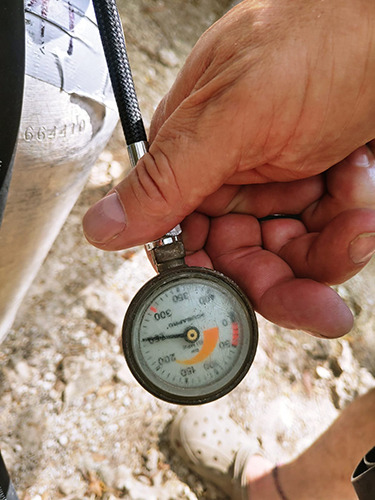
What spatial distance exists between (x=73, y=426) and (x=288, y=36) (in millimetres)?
1140

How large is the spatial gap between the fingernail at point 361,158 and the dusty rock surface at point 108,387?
813 mm

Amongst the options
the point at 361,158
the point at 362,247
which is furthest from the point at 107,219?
the point at 361,158

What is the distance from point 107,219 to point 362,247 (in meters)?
0.49

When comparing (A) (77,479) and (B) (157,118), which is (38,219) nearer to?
(B) (157,118)

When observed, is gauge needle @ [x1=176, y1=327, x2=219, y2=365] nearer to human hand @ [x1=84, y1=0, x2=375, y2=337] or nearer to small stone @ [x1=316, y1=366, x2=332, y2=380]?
human hand @ [x1=84, y1=0, x2=375, y2=337]

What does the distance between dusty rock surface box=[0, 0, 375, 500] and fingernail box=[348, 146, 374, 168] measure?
32.0 inches

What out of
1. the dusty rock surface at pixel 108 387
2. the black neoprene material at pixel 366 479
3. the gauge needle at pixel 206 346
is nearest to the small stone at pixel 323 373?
the dusty rock surface at pixel 108 387

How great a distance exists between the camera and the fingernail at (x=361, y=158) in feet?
3.62

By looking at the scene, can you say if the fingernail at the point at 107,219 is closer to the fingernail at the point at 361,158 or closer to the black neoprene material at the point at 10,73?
the black neoprene material at the point at 10,73

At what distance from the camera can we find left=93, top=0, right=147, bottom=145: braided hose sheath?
0.94m

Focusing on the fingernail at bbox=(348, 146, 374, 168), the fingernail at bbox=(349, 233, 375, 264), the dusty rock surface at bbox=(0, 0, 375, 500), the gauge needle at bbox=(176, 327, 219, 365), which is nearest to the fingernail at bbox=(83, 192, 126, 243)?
the gauge needle at bbox=(176, 327, 219, 365)

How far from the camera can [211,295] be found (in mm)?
969

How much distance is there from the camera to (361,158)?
111cm

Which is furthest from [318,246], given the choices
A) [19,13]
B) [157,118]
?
[19,13]
